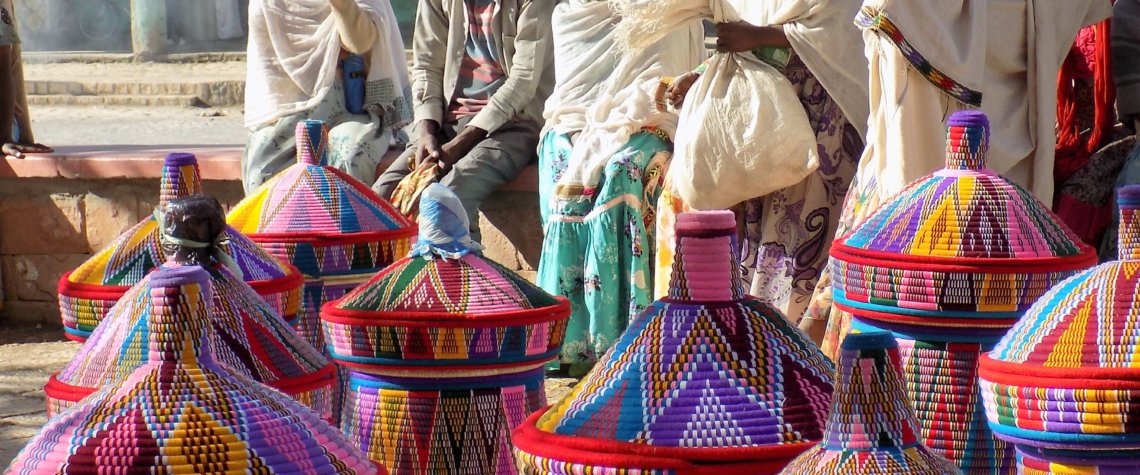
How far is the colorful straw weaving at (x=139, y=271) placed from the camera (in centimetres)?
301

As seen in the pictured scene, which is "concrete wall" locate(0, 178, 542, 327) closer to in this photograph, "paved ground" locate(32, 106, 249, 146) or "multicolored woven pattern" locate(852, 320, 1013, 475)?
"paved ground" locate(32, 106, 249, 146)

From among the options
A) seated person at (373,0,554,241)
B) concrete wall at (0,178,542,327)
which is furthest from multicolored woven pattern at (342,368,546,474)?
concrete wall at (0,178,542,327)

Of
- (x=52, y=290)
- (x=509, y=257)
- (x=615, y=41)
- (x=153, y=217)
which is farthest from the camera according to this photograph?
(x=52, y=290)

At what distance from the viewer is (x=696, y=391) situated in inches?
78.4

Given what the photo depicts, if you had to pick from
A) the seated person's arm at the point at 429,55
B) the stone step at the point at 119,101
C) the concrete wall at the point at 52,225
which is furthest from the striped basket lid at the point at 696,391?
the stone step at the point at 119,101

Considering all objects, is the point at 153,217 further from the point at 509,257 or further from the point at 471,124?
the point at 509,257

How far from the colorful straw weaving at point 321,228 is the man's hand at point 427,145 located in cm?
230

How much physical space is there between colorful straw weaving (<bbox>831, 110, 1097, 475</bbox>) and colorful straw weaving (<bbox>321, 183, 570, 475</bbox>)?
58 cm

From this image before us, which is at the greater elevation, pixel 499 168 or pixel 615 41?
pixel 615 41

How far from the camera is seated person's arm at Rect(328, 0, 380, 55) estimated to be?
263 inches

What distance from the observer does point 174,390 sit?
1.81 meters

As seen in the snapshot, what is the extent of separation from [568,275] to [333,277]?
1931 mm

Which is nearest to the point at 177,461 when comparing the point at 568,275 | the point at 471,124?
the point at 568,275

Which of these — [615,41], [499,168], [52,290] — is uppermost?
[615,41]
